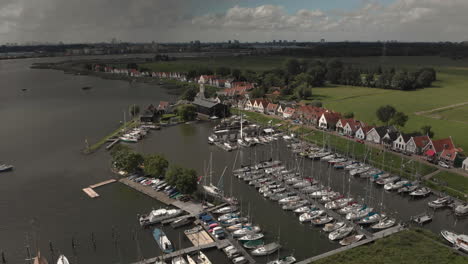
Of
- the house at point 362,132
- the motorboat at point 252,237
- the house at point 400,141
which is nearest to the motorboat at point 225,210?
the motorboat at point 252,237

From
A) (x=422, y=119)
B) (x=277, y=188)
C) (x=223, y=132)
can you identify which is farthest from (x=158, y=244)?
(x=422, y=119)

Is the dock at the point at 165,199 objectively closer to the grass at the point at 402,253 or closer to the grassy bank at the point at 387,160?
the grass at the point at 402,253

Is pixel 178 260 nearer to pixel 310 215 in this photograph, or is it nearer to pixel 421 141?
pixel 310 215

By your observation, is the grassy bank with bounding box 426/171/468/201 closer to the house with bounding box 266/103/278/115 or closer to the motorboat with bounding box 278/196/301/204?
the motorboat with bounding box 278/196/301/204

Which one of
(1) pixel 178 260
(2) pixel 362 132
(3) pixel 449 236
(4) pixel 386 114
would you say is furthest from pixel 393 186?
(1) pixel 178 260

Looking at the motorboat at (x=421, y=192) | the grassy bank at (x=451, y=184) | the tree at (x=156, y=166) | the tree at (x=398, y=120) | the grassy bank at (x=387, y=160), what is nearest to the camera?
the grassy bank at (x=451, y=184)
